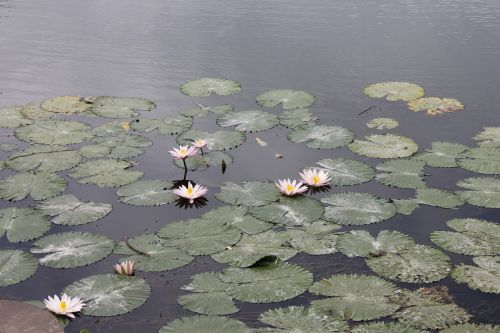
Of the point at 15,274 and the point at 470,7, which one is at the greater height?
the point at 470,7

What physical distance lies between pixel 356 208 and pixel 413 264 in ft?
2.12

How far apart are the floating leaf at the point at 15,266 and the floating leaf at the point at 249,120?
85.5 inches

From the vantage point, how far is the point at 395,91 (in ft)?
18.7

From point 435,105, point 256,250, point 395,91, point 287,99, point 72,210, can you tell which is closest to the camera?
point 256,250

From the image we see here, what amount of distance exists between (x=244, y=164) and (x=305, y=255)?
1.23m

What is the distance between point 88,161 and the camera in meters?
4.42

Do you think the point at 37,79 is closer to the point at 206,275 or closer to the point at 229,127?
the point at 229,127

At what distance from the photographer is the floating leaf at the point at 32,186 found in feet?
13.0

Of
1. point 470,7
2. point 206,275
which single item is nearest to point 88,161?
point 206,275

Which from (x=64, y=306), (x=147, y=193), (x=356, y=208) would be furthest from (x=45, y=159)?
(x=356, y=208)

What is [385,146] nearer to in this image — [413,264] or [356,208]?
[356,208]

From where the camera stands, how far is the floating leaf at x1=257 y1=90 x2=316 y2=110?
5.42m

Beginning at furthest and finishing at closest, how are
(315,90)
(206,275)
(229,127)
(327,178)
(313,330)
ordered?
(315,90) → (229,127) → (327,178) → (206,275) → (313,330)

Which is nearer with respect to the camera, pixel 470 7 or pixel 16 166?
pixel 16 166
